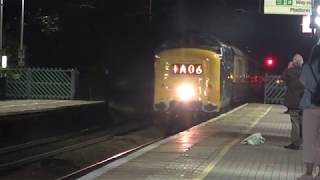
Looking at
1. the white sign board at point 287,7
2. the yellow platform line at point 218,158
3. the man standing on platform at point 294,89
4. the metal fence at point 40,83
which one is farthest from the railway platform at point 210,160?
the metal fence at point 40,83

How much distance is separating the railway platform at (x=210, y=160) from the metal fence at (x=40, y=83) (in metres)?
20.4

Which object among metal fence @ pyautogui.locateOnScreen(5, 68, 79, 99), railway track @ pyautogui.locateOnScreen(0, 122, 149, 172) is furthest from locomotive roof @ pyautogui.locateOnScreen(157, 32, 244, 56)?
metal fence @ pyautogui.locateOnScreen(5, 68, 79, 99)

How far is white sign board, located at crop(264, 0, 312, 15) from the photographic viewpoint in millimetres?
26969

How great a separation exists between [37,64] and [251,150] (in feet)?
108

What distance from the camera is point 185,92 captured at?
989 inches

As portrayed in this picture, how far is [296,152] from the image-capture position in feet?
47.0

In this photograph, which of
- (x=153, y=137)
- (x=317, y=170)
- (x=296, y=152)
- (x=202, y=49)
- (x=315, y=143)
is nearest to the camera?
(x=315, y=143)

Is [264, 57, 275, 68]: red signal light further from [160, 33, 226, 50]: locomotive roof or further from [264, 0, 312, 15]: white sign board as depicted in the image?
[160, 33, 226, 50]: locomotive roof

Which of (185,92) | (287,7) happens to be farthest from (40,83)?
(287,7)

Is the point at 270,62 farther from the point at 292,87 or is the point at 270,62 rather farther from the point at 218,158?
the point at 218,158

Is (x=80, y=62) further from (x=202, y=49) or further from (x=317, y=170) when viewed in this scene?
(x=317, y=170)

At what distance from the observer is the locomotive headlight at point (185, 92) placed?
25.0 m

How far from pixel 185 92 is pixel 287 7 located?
586 cm

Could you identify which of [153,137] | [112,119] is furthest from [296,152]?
[112,119]
